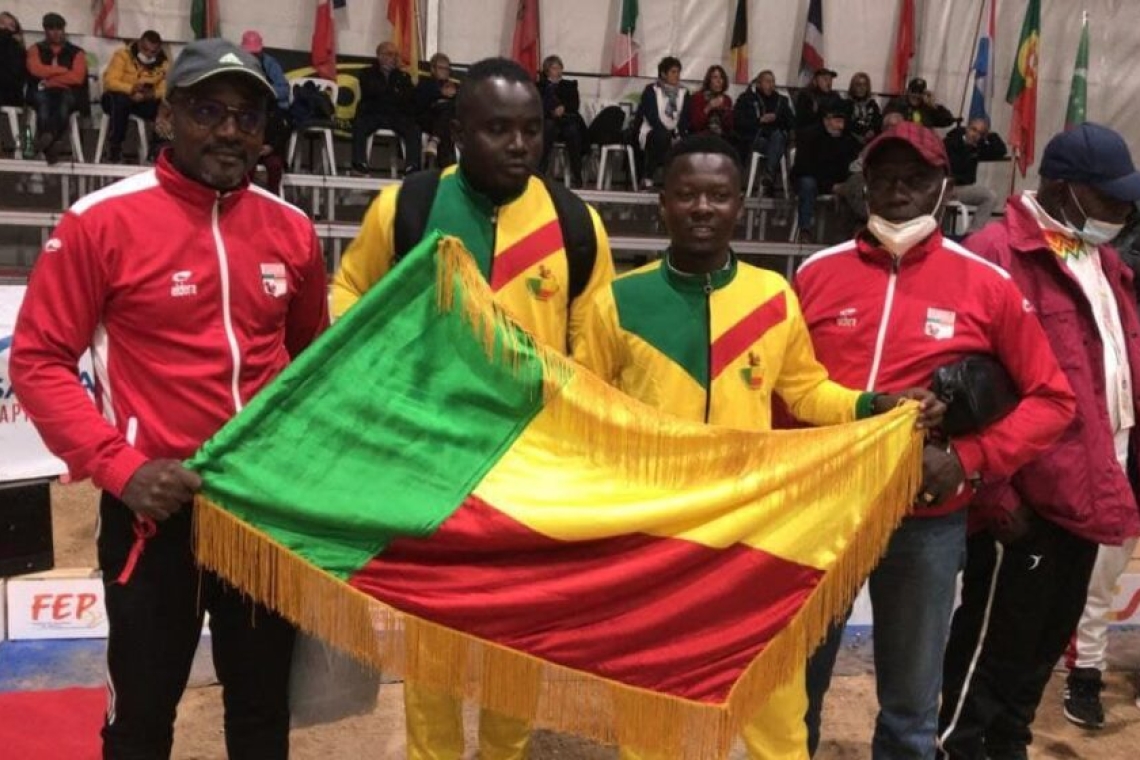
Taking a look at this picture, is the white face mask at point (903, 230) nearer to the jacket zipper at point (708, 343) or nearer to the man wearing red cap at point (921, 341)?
the man wearing red cap at point (921, 341)

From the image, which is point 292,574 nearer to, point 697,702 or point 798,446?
point 697,702

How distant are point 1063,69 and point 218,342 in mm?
16018

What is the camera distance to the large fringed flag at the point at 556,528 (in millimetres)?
2109

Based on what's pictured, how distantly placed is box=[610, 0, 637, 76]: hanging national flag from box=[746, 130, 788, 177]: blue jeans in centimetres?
243

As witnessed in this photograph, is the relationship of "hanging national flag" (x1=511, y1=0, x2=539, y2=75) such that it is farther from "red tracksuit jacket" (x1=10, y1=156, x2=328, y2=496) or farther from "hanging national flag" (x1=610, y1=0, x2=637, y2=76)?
"red tracksuit jacket" (x1=10, y1=156, x2=328, y2=496)

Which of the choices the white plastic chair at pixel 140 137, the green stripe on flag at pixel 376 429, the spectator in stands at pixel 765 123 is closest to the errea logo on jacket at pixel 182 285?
the green stripe on flag at pixel 376 429

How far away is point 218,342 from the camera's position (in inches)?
81.0

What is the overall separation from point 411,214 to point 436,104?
9.28 m

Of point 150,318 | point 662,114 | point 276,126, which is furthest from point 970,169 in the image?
point 150,318

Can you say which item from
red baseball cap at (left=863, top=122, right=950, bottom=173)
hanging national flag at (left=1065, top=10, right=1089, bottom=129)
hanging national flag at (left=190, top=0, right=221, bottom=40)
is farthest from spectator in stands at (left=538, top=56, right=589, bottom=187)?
red baseball cap at (left=863, top=122, right=950, bottom=173)

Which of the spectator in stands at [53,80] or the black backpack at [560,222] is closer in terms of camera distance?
the black backpack at [560,222]

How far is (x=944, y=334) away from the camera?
2361mm

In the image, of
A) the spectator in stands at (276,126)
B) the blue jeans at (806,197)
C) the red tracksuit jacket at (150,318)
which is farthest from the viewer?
the blue jeans at (806,197)

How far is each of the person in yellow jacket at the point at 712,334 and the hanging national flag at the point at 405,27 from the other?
1126cm
